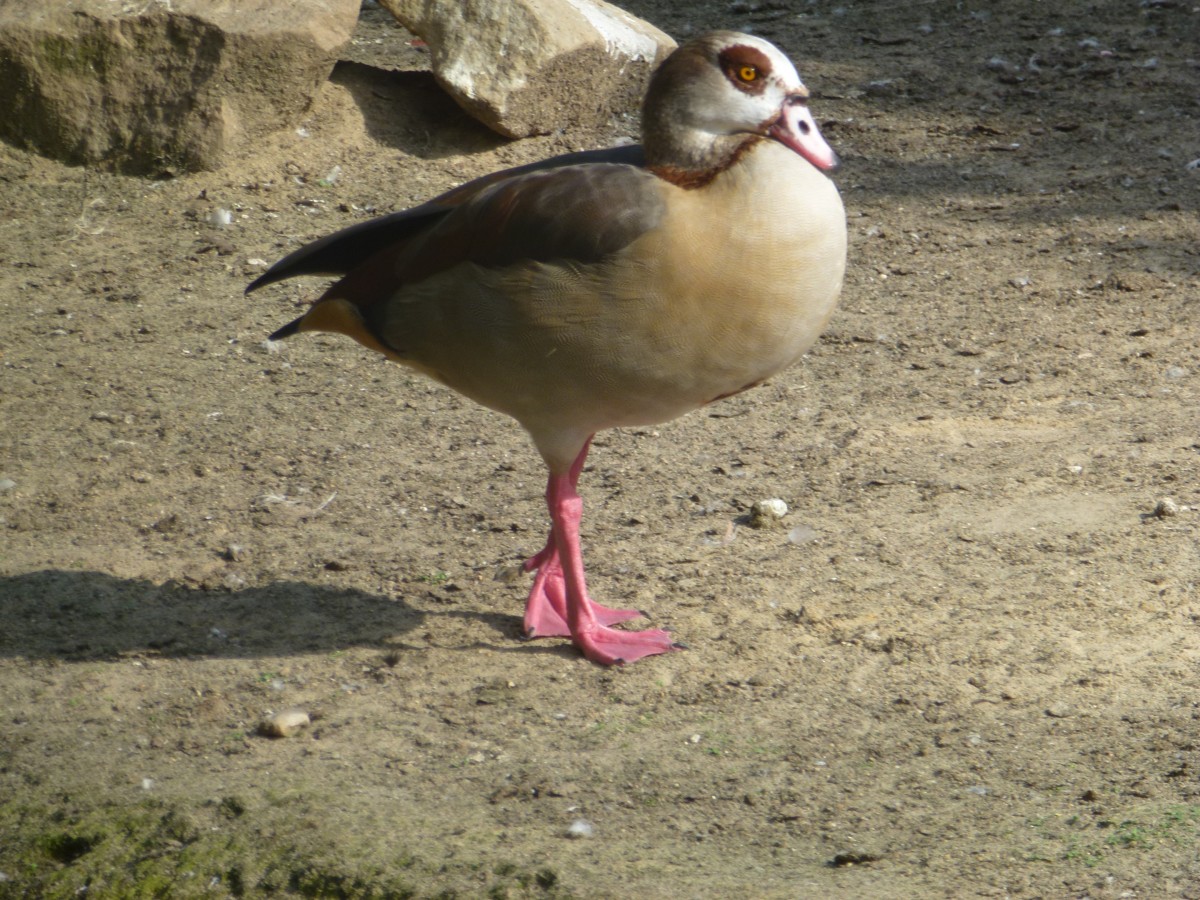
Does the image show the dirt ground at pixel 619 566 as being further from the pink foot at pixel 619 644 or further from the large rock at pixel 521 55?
the large rock at pixel 521 55

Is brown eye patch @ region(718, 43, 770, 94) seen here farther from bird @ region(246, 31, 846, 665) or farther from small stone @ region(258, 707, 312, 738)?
small stone @ region(258, 707, 312, 738)

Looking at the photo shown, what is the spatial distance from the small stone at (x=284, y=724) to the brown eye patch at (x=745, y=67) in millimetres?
1802

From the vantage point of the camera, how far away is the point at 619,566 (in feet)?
14.1

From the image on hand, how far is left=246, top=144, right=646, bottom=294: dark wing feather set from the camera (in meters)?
3.62

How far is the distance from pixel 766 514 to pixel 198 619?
1.72 metres

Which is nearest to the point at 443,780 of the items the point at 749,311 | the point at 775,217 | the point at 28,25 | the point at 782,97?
the point at 749,311

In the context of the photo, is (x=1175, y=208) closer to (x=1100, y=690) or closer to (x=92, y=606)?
(x=1100, y=690)

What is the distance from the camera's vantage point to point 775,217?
311 cm

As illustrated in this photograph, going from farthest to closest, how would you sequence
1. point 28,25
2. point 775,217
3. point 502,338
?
point 28,25 → point 502,338 → point 775,217

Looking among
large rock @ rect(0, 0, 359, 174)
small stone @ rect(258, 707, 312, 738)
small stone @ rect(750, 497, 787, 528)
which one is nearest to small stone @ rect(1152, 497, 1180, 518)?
small stone @ rect(750, 497, 787, 528)

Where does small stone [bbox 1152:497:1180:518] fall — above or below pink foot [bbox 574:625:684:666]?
above

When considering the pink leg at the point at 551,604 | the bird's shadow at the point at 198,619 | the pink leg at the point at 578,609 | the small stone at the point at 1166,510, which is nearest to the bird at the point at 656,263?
the pink leg at the point at 578,609

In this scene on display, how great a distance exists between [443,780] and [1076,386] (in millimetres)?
3090

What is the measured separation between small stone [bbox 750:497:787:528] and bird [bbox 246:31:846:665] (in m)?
1.03
